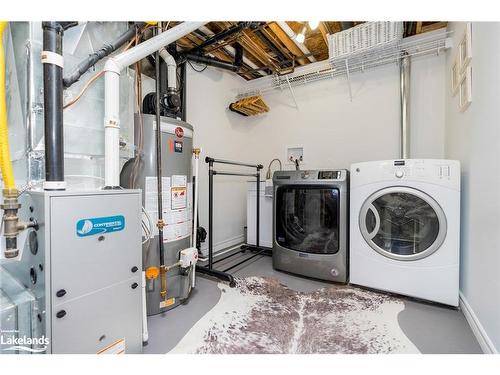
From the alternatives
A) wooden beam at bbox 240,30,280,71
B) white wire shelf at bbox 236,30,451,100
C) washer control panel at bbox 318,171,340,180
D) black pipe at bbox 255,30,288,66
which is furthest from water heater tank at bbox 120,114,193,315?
white wire shelf at bbox 236,30,451,100

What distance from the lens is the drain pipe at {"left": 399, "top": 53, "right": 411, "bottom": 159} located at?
94.4 inches

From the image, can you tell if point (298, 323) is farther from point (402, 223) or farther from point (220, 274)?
point (402, 223)

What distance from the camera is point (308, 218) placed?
2.18 m

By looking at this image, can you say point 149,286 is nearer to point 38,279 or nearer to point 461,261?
point 38,279

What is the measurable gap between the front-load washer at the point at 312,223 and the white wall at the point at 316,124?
0.94m

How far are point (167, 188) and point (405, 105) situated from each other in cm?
253

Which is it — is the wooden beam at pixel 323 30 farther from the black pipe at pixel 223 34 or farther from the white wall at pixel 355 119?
the black pipe at pixel 223 34

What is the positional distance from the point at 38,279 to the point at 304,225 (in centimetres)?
189

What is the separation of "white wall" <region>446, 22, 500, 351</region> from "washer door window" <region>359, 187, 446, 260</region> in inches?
7.5

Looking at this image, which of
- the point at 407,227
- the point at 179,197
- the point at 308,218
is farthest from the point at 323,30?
the point at 179,197

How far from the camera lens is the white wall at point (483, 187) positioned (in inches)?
45.5
